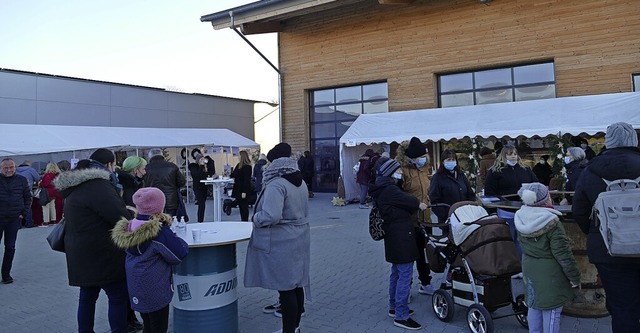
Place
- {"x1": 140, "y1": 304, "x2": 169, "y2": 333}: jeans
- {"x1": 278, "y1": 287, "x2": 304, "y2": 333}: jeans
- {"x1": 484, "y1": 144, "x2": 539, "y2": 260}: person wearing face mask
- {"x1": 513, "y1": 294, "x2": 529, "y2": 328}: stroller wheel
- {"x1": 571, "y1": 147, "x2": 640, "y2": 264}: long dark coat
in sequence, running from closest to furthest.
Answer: {"x1": 571, "y1": 147, "x2": 640, "y2": 264}: long dark coat, {"x1": 140, "y1": 304, "x2": 169, "y2": 333}: jeans, {"x1": 278, "y1": 287, "x2": 304, "y2": 333}: jeans, {"x1": 513, "y1": 294, "x2": 529, "y2": 328}: stroller wheel, {"x1": 484, "y1": 144, "x2": 539, "y2": 260}: person wearing face mask

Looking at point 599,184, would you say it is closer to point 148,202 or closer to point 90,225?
point 148,202

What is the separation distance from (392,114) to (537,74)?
447 centimetres

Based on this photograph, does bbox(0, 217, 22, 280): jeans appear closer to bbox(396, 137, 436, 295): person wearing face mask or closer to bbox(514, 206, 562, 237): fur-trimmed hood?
bbox(396, 137, 436, 295): person wearing face mask

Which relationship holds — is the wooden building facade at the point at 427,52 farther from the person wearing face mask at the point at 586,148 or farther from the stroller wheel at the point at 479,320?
the stroller wheel at the point at 479,320

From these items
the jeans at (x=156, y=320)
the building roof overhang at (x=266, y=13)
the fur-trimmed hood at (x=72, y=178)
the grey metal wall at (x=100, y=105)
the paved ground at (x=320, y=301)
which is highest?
the building roof overhang at (x=266, y=13)

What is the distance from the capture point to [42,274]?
6387 mm

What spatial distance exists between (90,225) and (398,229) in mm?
2578

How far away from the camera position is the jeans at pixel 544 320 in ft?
10.8

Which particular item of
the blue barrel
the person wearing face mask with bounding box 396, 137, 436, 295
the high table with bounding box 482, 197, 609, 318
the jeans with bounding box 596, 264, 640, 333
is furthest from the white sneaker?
the blue barrel

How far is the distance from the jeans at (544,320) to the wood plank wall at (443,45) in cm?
1106

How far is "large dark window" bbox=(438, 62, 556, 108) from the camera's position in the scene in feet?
43.2

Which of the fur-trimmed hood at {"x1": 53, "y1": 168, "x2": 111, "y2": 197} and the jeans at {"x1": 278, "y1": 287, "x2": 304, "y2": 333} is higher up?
the fur-trimmed hood at {"x1": 53, "y1": 168, "x2": 111, "y2": 197}

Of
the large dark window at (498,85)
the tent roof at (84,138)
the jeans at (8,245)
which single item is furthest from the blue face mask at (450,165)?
the tent roof at (84,138)

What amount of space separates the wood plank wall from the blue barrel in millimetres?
12142
